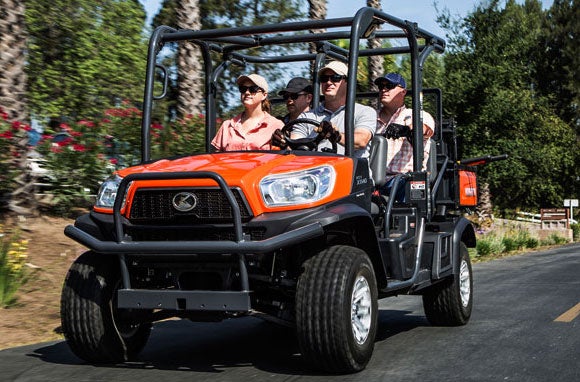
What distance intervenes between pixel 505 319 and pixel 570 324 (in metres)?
0.60

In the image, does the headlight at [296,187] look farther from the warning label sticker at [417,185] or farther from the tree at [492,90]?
the tree at [492,90]

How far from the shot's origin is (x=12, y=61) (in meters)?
11.1

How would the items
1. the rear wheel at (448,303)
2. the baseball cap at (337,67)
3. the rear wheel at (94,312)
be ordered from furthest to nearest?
the rear wheel at (448,303)
the baseball cap at (337,67)
the rear wheel at (94,312)

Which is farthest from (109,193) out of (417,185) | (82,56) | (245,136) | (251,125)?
(82,56)

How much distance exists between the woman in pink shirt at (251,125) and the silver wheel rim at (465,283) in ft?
7.69

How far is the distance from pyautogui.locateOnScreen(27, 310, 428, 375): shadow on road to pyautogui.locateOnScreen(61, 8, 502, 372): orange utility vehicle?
308 millimetres

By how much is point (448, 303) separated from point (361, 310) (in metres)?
2.29

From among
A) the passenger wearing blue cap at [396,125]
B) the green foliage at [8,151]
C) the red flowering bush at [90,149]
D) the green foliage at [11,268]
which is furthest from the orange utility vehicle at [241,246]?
the red flowering bush at [90,149]

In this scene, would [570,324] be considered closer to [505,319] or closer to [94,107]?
[505,319]

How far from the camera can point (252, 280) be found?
222 inches

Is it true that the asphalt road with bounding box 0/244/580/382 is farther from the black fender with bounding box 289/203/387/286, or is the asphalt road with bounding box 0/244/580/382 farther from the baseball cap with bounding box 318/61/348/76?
the baseball cap with bounding box 318/61/348/76

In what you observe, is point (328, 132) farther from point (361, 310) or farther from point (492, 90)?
point (492, 90)

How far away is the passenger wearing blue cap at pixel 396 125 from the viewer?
754 cm

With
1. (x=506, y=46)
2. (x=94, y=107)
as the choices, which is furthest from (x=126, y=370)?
(x=506, y=46)
